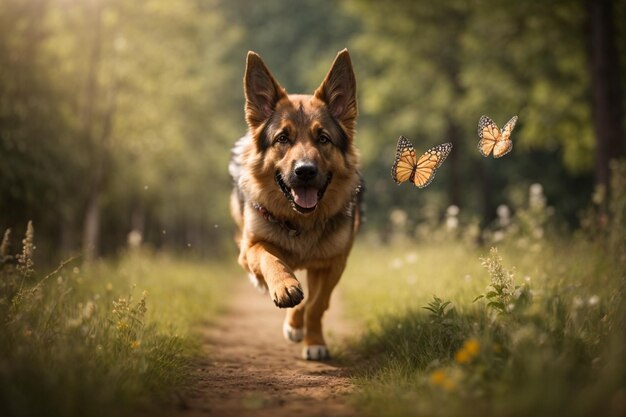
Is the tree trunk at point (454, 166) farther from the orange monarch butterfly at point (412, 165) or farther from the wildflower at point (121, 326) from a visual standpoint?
the wildflower at point (121, 326)

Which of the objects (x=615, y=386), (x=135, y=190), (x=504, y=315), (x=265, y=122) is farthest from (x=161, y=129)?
(x=615, y=386)

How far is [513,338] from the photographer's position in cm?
314

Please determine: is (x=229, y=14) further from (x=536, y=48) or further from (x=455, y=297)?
(x=455, y=297)

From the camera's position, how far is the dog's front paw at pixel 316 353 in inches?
206

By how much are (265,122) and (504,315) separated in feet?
8.77

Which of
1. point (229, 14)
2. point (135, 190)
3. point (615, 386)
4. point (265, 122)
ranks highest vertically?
point (229, 14)

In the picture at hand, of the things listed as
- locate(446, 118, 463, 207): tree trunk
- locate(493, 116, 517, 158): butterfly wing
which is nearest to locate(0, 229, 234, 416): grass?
locate(493, 116, 517, 158): butterfly wing

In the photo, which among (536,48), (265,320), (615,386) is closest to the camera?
(615,386)

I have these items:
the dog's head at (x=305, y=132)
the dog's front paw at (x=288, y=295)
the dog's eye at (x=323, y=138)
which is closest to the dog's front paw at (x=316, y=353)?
the dog's front paw at (x=288, y=295)

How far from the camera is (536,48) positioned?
1155cm

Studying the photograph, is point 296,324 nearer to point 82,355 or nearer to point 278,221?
point 278,221

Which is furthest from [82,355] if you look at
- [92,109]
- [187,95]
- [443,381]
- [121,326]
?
[187,95]

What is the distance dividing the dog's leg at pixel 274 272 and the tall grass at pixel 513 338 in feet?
2.51

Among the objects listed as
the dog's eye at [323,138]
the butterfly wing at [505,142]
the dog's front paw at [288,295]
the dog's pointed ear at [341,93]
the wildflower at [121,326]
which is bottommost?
the wildflower at [121,326]
